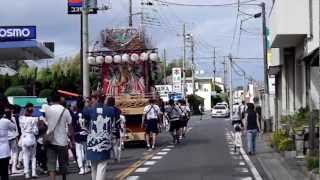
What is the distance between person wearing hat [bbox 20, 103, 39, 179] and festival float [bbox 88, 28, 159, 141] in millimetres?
8989

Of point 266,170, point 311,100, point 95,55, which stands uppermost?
point 95,55

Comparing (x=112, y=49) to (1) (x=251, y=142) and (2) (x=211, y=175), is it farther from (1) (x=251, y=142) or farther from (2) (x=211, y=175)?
(2) (x=211, y=175)

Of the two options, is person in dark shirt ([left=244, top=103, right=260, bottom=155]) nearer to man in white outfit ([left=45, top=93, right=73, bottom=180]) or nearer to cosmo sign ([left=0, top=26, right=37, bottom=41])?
man in white outfit ([left=45, top=93, right=73, bottom=180])

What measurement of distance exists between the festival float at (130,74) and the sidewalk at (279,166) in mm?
5275

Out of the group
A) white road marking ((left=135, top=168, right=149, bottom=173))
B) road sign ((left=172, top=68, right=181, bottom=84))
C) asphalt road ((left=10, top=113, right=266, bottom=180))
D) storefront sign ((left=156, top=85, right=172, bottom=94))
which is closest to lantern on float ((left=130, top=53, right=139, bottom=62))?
asphalt road ((left=10, top=113, right=266, bottom=180))

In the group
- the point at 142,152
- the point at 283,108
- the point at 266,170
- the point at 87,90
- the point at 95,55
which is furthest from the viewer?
the point at 283,108

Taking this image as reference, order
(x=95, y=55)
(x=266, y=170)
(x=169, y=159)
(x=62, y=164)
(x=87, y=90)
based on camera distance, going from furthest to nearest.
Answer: (x=87, y=90)
(x=95, y=55)
(x=169, y=159)
(x=266, y=170)
(x=62, y=164)

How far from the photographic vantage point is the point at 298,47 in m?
27.6

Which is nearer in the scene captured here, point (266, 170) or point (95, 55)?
point (266, 170)

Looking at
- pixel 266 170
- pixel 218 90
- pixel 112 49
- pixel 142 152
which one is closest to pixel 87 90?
pixel 112 49

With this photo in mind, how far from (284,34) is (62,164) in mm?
12518

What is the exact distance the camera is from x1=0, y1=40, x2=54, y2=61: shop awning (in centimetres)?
3736

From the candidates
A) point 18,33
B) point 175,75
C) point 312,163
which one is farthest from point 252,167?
point 175,75

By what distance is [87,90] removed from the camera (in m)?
29.3
